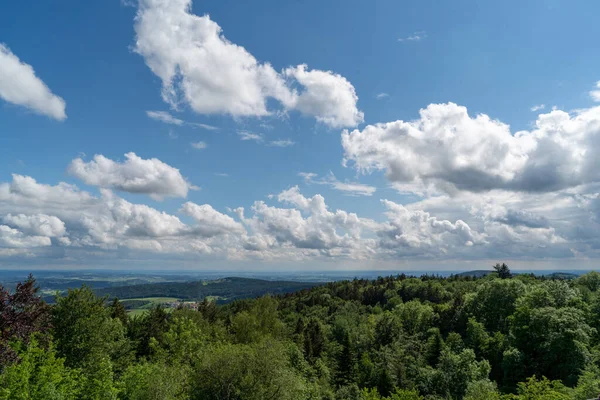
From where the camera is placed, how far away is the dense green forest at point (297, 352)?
102 feet

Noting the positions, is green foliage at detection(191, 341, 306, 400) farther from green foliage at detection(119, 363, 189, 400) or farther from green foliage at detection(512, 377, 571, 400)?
green foliage at detection(512, 377, 571, 400)

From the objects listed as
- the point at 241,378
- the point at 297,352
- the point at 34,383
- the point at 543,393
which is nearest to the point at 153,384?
the point at 241,378

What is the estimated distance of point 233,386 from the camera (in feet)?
114

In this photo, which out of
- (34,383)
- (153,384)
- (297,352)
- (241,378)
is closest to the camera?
(34,383)

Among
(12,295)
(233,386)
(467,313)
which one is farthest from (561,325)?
(12,295)

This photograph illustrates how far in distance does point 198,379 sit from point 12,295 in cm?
1861

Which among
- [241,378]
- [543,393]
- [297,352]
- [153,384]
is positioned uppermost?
[153,384]

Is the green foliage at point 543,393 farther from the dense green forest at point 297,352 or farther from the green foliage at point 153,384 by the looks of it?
Answer: the green foliage at point 153,384

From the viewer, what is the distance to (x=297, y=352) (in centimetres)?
7394

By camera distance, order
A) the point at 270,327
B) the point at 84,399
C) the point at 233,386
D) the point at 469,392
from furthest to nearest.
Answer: the point at 270,327 → the point at 469,392 → the point at 233,386 → the point at 84,399

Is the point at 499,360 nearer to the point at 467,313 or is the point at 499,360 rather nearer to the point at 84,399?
the point at 467,313

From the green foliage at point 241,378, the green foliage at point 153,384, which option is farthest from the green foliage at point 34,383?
the green foliage at point 241,378

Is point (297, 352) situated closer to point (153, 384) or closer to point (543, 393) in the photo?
point (543, 393)

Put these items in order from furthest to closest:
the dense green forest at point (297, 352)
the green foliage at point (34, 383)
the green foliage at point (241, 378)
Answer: the green foliage at point (241, 378) < the dense green forest at point (297, 352) < the green foliage at point (34, 383)
